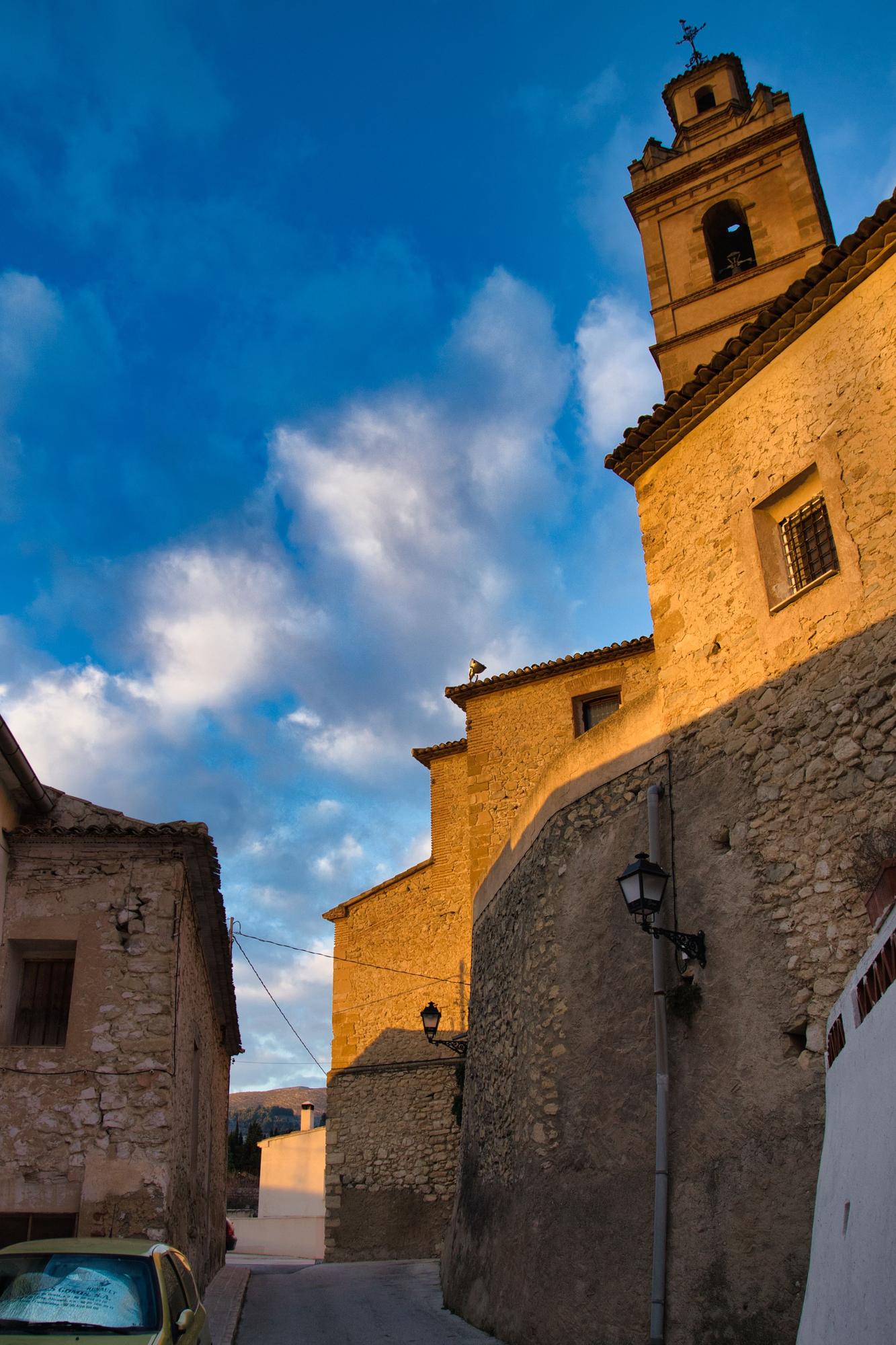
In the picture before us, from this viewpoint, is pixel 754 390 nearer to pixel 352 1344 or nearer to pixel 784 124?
pixel 784 124

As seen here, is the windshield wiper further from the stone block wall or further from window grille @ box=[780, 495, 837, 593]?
window grille @ box=[780, 495, 837, 593]

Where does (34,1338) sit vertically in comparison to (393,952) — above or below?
below

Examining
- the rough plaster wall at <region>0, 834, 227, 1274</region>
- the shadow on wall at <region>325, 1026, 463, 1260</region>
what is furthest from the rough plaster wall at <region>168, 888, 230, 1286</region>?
the shadow on wall at <region>325, 1026, 463, 1260</region>

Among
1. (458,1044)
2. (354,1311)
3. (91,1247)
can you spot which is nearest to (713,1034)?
(91,1247)

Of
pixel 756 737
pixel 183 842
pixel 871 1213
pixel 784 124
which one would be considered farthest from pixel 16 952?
pixel 784 124

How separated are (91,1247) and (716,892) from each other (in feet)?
17.4

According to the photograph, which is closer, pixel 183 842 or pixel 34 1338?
pixel 34 1338

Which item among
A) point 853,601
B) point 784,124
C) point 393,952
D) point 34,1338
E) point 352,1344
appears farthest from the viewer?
point 393,952

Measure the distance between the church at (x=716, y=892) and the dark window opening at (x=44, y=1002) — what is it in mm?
4819

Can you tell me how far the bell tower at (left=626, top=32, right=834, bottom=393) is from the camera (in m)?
14.4

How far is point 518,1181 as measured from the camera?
32.2 ft

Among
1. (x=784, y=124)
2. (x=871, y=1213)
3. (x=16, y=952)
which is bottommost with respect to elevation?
(x=871, y=1213)

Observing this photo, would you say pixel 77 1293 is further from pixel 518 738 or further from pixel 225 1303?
pixel 518 738

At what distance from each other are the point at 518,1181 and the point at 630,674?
1096 centimetres
